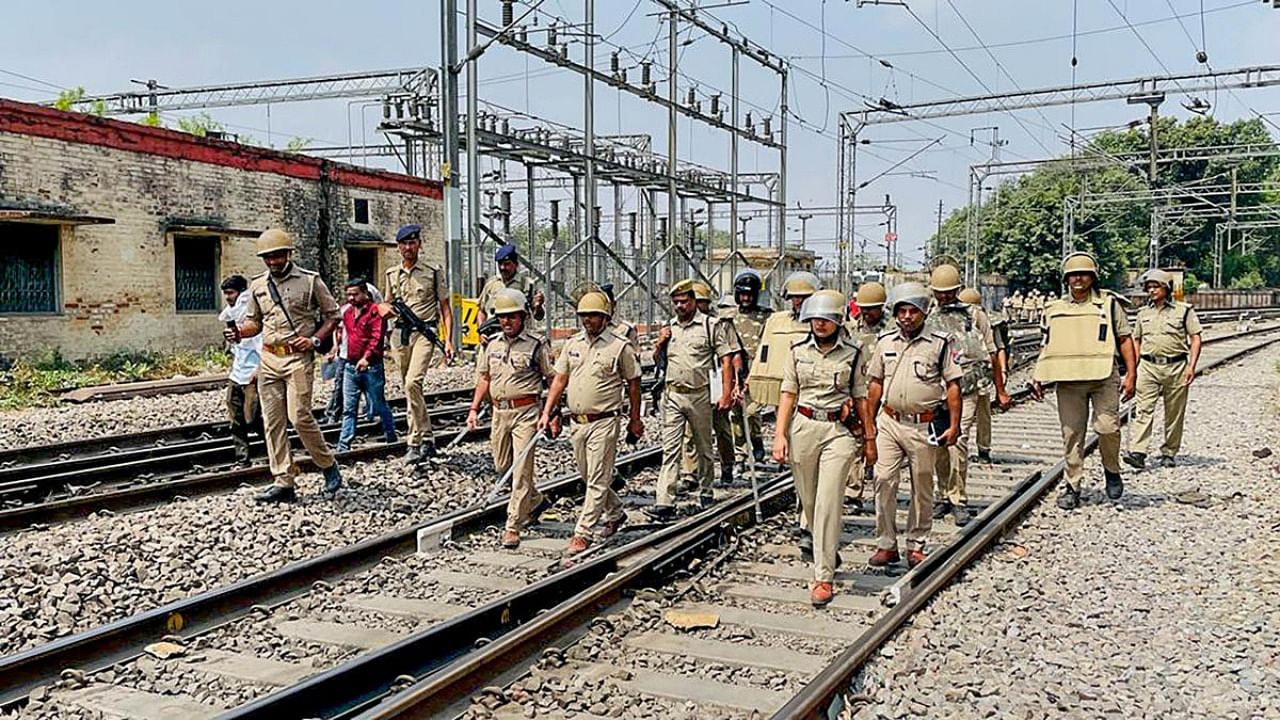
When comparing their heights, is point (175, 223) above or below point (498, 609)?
above

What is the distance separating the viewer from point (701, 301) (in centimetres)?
990

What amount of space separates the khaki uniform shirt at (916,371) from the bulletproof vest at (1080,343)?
2.61 m

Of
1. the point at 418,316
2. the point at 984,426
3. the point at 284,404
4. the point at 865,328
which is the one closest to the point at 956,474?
the point at 865,328

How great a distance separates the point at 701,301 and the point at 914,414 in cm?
302

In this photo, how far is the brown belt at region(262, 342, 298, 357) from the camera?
888cm

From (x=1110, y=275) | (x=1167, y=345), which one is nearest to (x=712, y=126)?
(x=1167, y=345)

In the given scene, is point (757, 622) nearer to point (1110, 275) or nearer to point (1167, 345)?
point (1167, 345)

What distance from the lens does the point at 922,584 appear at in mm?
7016

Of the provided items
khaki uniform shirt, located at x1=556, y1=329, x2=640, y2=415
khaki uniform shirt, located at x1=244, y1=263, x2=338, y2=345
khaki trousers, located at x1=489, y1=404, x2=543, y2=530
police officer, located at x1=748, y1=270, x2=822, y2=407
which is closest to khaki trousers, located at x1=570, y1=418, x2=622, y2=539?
khaki uniform shirt, located at x1=556, y1=329, x2=640, y2=415

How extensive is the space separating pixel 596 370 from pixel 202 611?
2.98m

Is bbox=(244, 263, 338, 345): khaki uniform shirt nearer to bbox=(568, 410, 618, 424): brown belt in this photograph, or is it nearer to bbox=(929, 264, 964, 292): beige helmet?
bbox=(568, 410, 618, 424): brown belt

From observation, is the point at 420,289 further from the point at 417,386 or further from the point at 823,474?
the point at 823,474

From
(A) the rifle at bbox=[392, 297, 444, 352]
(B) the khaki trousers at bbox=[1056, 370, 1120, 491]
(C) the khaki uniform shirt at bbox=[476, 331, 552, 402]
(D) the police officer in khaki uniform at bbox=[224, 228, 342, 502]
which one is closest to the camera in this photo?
(C) the khaki uniform shirt at bbox=[476, 331, 552, 402]

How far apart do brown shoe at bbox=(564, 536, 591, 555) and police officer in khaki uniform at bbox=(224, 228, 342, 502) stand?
7.53ft
